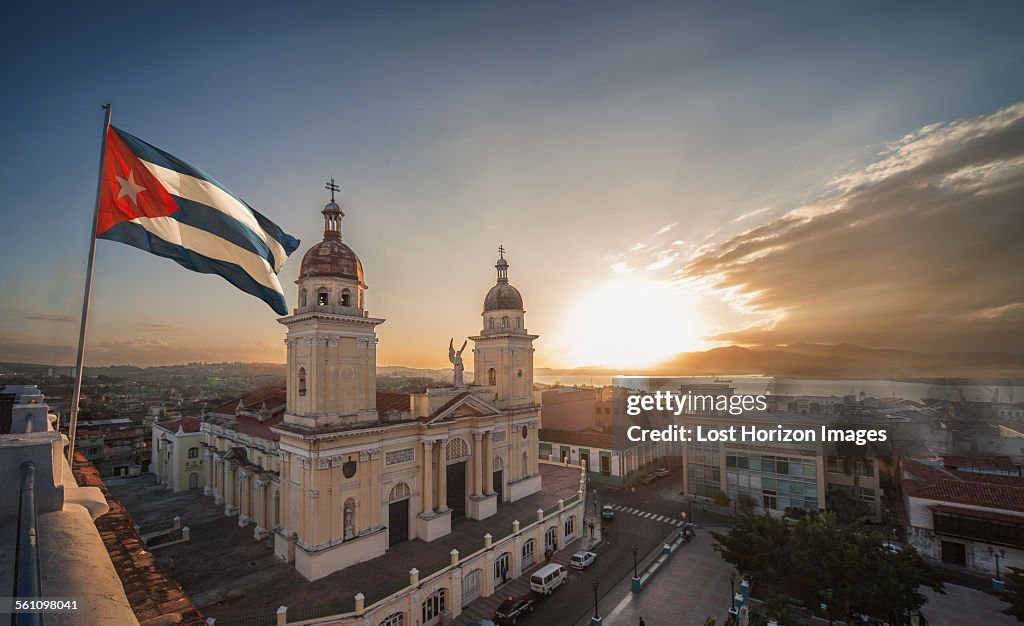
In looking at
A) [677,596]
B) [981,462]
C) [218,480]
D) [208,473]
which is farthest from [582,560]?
[981,462]

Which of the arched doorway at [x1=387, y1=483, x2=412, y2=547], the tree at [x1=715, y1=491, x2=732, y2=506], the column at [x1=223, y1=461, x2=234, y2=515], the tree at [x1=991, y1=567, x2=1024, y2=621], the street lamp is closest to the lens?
the tree at [x1=991, y1=567, x2=1024, y2=621]

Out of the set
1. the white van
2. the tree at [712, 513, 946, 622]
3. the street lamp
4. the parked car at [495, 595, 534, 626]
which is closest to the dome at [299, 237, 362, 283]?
the parked car at [495, 595, 534, 626]

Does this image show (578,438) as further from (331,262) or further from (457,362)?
(331,262)

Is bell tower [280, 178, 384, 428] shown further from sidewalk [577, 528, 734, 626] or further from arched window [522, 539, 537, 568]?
sidewalk [577, 528, 734, 626]

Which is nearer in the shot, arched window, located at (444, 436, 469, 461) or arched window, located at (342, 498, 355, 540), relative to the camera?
arched window, located at (342, 498, 355, 540)

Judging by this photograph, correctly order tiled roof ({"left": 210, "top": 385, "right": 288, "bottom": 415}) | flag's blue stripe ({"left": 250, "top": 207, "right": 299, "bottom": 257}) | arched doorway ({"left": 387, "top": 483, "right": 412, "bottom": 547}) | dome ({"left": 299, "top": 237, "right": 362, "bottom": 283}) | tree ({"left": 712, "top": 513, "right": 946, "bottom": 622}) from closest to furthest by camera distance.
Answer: flag's blue stripe ({"left": 250, "top": 207, "right": 299, "bottom": 257}), tree ({"left": 712, "top": 513, "right": 946, "bottom": 622}), dome ({"left": 299, "top": 237, "right": 362, "bottom": 283}), arched doorway ({"left": 387, "top": 483, "right": 412, "bottom": 547}), tiled roof ({"left": 210, "top": 385, "right": 288, "bottom": 415})
